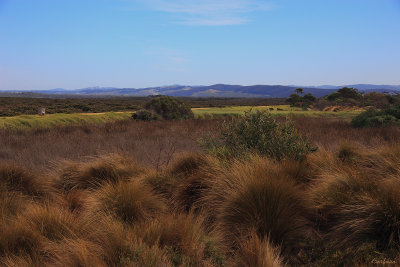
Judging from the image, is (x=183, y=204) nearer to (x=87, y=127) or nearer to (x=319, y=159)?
(x=319, y=159)

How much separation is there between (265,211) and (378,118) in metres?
14.6

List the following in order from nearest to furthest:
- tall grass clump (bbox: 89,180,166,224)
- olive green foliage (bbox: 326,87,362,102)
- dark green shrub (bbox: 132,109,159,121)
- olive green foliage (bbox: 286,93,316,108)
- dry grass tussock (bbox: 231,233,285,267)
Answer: dry grass tussock (bbox: 231,233,285,267) → tall grass clump (bbox: 89,180,166,224) → dark green shrub (bbox: 132,109,159,121) → olive green foliage (bbox: 326,87,362,102) → olive green foliage (bbox: 286,93,316,108)

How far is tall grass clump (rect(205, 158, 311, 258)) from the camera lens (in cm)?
339

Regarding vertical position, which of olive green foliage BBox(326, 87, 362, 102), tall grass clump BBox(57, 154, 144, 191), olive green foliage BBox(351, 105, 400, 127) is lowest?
tall grass clump BBox(57, 154, 144, 191)

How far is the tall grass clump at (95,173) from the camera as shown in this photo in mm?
5641

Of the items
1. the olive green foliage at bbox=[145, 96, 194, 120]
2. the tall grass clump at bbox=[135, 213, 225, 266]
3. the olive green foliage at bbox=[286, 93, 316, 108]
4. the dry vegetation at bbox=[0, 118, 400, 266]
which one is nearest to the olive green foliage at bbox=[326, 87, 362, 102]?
the olive green foliage at bbox=[286, 93, 316, 108]

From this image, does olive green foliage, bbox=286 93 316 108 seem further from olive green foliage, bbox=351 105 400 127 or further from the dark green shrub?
the dark green shrub

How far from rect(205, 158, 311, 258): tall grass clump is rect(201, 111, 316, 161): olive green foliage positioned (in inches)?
72.2

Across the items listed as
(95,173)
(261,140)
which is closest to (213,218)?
(261,140)

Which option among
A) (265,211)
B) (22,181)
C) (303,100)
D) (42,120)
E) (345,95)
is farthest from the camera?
(303,100)

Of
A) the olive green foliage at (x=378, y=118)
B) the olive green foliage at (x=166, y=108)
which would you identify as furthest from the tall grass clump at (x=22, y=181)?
the olive green foliage at (x=166, y=108)

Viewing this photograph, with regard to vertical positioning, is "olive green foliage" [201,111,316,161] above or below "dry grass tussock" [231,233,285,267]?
above

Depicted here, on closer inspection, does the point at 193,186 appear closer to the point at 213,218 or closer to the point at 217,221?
the point at 213,218

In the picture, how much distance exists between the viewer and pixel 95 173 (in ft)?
19.2
